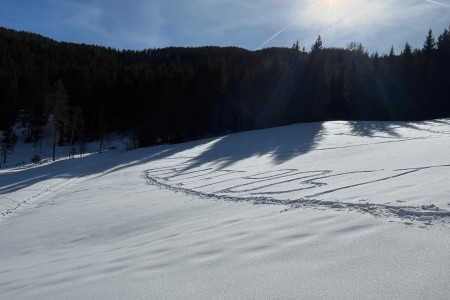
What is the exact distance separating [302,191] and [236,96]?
4641cm

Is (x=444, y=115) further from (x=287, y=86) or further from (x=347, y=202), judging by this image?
(x=347, y=202)

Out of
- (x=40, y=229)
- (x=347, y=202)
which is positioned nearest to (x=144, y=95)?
(x=40, y=229)

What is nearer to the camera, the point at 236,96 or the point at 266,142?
the point at 266,142

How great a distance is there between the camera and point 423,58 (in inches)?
2002

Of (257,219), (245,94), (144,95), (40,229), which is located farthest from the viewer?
(144,95)

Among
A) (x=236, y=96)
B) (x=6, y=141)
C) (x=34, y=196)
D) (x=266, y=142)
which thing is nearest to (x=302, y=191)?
(x=34, y=196)

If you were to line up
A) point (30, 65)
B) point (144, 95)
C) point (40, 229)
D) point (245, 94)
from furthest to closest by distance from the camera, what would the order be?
1. point (30, 65)
2. point (144, 95)
3. point (245, 94)
4. point (40, 229)

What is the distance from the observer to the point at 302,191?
919 cm

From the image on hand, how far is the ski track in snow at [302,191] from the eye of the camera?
543 centimetres

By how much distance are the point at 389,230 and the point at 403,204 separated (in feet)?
4.93

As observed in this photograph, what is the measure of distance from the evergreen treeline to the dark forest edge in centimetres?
13

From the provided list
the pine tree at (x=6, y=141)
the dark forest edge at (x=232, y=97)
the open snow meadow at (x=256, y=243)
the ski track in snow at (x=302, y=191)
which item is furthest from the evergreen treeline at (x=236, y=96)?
the open snow meadow at (x=256, y=243)

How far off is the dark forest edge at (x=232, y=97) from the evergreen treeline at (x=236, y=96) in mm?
134

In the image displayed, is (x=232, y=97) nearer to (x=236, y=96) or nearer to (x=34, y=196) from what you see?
(x=236, y=96)
